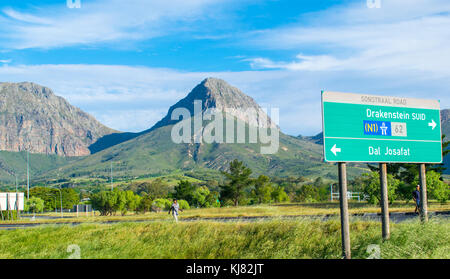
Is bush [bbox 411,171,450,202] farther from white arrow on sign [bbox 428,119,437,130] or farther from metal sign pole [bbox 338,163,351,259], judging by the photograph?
metal sign pole [bbox 338,163,351,259]

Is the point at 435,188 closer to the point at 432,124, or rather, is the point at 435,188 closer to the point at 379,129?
the point at 432,124

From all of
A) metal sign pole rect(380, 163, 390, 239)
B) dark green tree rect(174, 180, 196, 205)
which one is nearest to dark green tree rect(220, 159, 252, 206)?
dark green tree rect(174, 180, 196, 205)

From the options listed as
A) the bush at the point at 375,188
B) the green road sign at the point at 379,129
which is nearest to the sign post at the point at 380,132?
the green road sign at the point at 379,129

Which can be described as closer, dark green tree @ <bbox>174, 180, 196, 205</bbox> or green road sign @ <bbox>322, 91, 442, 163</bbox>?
green road sign @ <bbox>322, 91, 442, 163</bbox>

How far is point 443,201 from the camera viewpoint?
42094 mm

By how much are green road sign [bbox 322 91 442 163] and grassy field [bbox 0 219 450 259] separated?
7.88 feet

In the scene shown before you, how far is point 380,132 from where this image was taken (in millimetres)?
14273

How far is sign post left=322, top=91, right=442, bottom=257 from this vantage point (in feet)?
43.5

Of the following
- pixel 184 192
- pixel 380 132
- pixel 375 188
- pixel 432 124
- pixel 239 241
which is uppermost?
pixel 432 124

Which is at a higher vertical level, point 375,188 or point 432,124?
point 432,124

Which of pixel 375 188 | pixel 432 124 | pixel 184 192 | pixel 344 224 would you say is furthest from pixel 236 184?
pixel 344 224

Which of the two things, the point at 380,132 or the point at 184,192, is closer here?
the point at 380,132

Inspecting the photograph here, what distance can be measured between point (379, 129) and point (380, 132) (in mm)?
98
